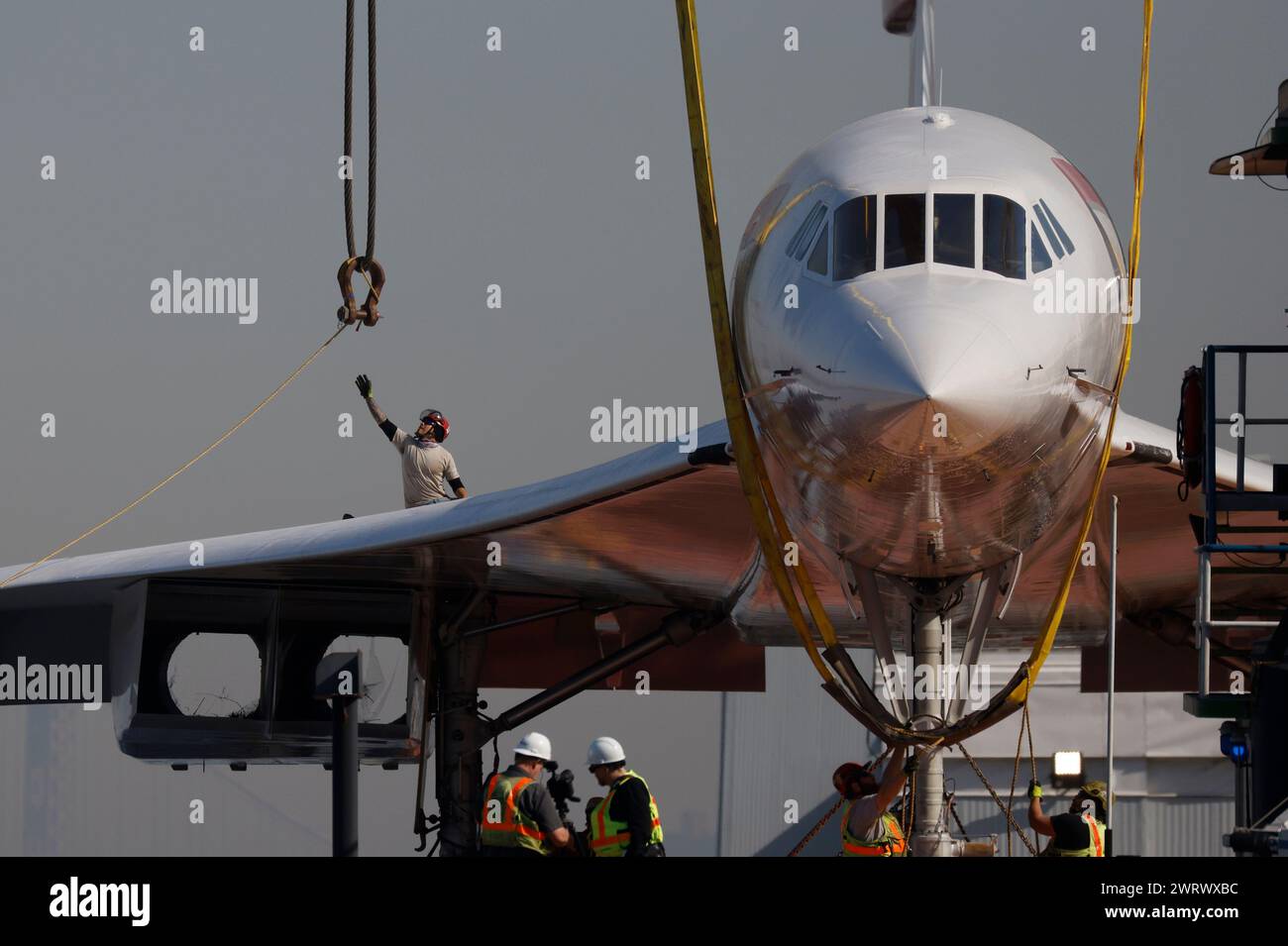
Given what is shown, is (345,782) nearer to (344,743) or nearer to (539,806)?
(344,743)

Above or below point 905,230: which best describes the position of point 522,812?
below

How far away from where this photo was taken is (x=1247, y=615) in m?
14.8

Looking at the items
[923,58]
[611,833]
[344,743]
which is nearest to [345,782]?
[344,743]

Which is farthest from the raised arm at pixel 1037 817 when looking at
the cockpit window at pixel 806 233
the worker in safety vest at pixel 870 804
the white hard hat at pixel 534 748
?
the cockpit window at pixel 806 233

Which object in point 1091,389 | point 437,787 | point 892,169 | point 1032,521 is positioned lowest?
point 437,787

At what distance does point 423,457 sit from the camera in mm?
14422

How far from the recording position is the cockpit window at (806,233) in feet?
27.8

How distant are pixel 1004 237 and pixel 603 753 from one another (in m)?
3.02

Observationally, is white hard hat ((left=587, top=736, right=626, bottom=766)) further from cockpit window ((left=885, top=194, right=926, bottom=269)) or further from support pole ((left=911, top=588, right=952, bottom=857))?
cockpit window ((left=885, top=194, right=926, bottom=269))

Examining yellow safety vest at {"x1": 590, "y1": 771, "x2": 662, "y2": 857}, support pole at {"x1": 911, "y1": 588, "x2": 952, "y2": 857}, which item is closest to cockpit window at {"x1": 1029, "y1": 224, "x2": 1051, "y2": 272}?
support pole at {"x1": 911, "y1": 588, "x2": 952, "y2": 857}
